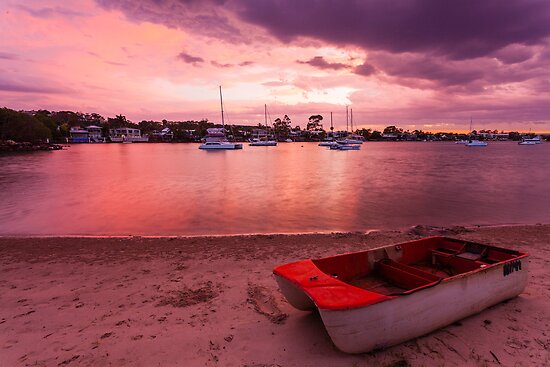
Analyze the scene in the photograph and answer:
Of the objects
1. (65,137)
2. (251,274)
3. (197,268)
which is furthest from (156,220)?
(65,137)

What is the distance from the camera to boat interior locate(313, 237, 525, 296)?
6188 mm

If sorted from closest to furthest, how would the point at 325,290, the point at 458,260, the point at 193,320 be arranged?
the point at 325,290 < the point at 193,320 < the point at 458,260

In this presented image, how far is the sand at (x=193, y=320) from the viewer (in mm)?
4934

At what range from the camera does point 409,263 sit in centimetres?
731

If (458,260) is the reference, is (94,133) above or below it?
above

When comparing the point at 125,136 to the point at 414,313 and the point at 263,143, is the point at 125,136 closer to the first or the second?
the point at 263,143

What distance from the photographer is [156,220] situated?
16.5 metres

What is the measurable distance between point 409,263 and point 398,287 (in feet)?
3.56

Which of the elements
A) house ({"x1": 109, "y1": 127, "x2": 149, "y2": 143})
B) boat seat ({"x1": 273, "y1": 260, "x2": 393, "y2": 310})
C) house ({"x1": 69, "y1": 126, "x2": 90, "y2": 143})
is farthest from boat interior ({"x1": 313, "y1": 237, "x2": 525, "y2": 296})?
house ({"x1": 109, "y1": 127, "x2": 149, "y2": 143})

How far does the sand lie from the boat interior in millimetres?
864

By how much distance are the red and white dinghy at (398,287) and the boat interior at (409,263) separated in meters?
0.02

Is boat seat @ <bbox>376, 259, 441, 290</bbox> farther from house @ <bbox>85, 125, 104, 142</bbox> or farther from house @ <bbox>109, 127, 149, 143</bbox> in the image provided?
house @ <bbox>85, 125, 104, 142</bbox>

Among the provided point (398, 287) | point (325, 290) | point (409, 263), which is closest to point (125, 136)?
point (409, 263)

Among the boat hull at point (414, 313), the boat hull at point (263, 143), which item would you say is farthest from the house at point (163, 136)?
the boat hull at point (414, 313)
